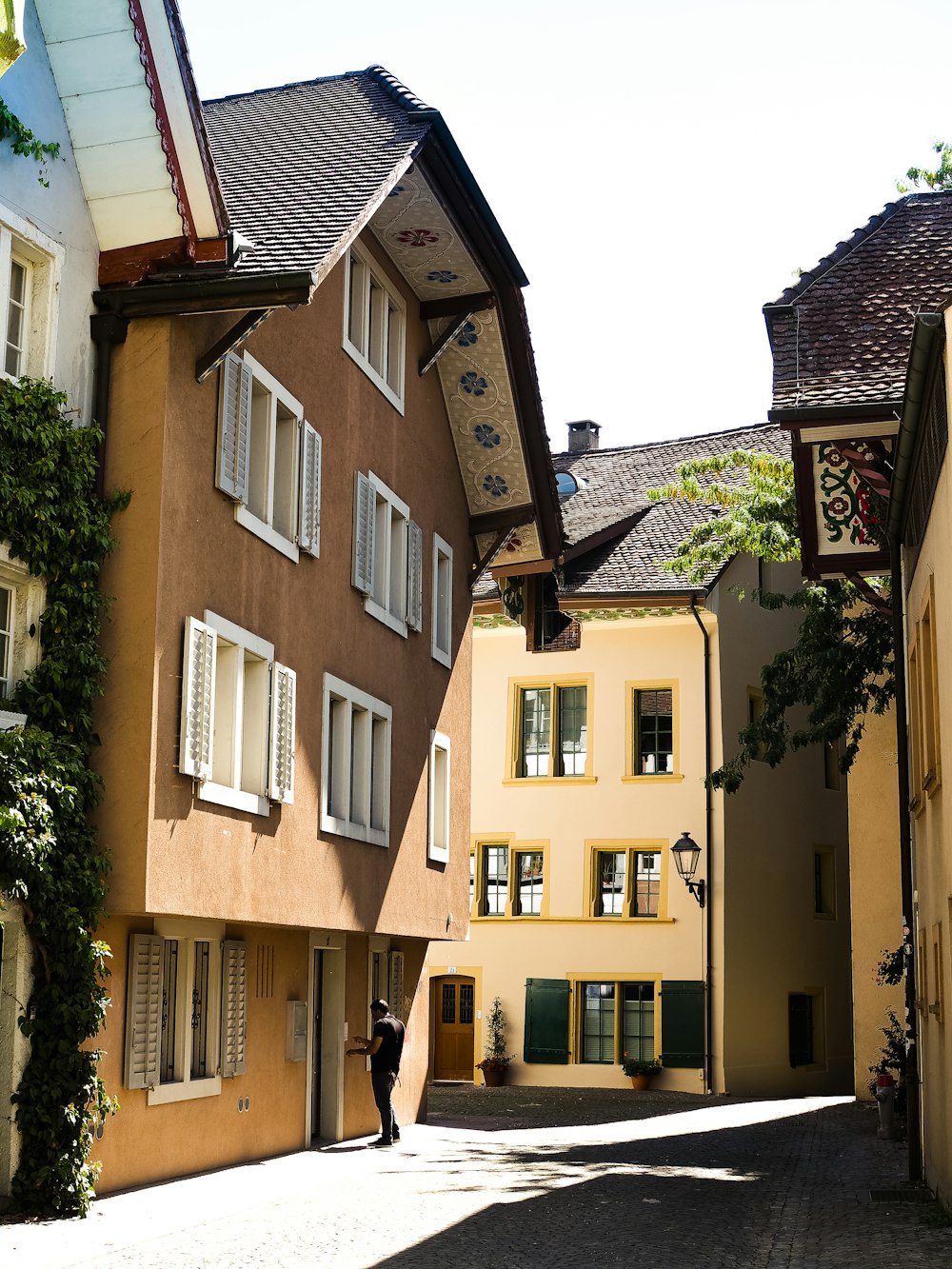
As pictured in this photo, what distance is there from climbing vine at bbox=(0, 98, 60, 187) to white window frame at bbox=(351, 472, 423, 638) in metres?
6.00

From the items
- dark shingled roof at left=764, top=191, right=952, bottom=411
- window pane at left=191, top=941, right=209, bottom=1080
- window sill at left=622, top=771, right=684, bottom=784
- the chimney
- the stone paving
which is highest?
the chimney

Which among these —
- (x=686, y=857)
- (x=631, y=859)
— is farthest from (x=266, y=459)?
(x=631, y=859)

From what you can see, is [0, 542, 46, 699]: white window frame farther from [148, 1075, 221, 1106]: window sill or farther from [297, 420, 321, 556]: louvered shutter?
[297, 420, 321, 556]: louvered shutter

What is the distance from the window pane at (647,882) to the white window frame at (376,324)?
507 inches

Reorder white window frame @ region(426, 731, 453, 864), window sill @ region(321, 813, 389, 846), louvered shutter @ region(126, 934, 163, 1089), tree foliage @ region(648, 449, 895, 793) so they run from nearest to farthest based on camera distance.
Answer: louvered shutter @ region(126, 934, 163, 1089) < window sill @ region(321, 813, 389, 846) < white window frame @ region(426, 731, 453, 864) < tree foliage @ region(648, 449, 895, 793)

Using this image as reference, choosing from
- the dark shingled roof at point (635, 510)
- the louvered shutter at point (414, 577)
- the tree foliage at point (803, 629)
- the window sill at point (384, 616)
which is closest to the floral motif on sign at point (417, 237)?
the louvered shutter at point (414, 577)

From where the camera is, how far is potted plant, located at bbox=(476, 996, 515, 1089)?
1214 inches

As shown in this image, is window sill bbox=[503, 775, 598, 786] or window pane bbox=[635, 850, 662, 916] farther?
window sill bbox=[503, 775, 598, 786]

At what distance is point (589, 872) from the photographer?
31234mm

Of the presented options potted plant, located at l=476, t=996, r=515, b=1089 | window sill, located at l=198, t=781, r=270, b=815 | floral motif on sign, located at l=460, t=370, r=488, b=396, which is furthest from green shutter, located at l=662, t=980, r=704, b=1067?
window sill, located at l=198, t=781, r=270, b=815

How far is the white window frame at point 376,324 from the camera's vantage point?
19.2 metres

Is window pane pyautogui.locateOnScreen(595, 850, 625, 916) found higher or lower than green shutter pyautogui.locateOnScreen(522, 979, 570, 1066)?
higher

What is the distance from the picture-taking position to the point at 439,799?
72.9 feet

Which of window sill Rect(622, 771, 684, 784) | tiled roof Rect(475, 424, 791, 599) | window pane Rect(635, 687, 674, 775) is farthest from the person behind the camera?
tiled roof Rect(475, 424, 791, 599)
